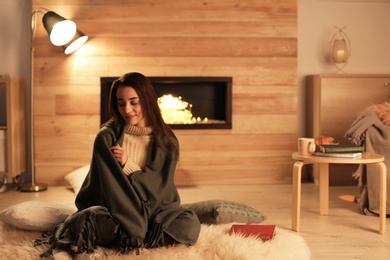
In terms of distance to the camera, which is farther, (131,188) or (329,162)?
(329,162)

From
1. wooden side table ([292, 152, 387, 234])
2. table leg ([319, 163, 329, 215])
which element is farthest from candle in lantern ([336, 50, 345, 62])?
wooden side table ([292, 152, 387, 234])

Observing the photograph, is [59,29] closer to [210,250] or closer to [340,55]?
[340,55]

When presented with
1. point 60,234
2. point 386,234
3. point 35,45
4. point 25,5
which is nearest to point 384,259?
point 386,234

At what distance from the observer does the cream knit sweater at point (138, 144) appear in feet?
8.82

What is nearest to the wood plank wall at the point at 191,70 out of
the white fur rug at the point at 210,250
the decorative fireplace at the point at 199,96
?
the decorative fireplace at the point at 199,96

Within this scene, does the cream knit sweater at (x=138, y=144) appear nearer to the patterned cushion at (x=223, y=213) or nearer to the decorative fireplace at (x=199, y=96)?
the patterned cushion at (x=223, y=213)

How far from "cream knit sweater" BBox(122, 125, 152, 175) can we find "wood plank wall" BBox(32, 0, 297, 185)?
6.94ft

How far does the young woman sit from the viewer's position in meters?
2.50

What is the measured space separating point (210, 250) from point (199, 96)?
2.56 meters

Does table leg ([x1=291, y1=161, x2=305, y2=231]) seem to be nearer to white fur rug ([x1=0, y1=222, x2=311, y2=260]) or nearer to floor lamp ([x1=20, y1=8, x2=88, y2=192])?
white fur rug ([x1=0, y1=222, x2=311, y2=260])

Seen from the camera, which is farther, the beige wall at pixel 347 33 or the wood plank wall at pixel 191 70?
the beige wall at pixel 347 33

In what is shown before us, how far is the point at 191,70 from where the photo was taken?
4828mm

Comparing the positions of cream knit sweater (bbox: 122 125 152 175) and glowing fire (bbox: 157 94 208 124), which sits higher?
glowing fire (bbox: 157 94 208 124)

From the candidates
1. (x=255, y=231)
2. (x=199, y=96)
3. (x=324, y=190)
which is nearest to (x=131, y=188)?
(x=255, y=231)
